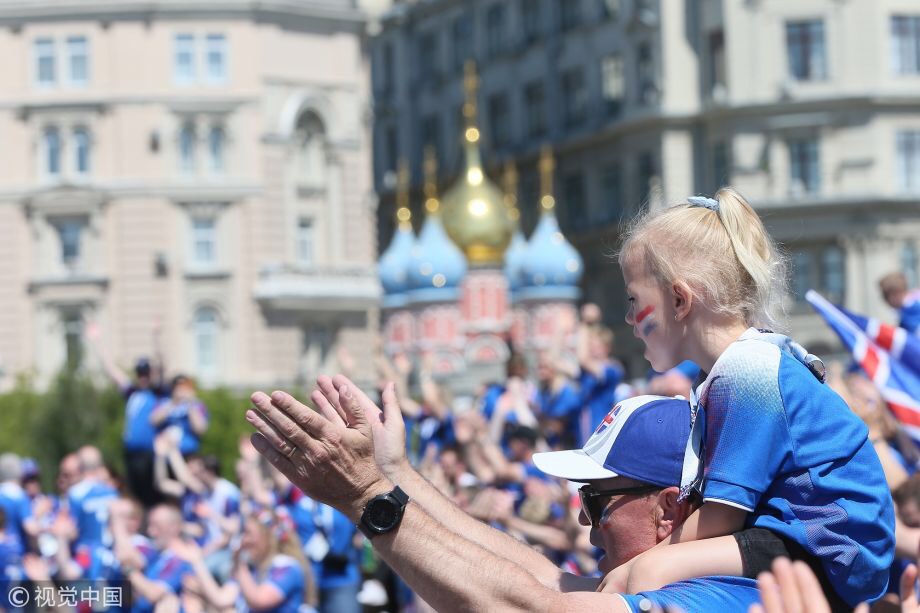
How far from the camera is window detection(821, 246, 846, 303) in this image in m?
48.0

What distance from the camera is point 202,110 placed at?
4953cm

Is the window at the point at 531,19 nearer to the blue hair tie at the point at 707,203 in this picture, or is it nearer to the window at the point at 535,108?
the window at the point at 535,108

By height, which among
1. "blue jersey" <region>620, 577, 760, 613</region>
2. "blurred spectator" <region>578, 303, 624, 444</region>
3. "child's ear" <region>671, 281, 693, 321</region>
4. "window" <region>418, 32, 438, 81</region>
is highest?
"window" <region>418, 32, 438, 81</region>

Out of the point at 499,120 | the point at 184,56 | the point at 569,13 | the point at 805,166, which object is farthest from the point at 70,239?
the point at 805,166

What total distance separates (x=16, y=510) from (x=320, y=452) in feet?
35.2

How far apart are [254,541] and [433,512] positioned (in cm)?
585

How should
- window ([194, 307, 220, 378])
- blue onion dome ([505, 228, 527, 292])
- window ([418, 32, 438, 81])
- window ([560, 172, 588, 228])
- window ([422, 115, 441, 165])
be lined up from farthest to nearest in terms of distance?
window ([418, 32, 438, 81]), window ([422, 115, 441, 165]), window ([560, 172, 588, 228]), window ([194, 307, 220, 378]), blue onion dome ([505, 228, 527, 292])

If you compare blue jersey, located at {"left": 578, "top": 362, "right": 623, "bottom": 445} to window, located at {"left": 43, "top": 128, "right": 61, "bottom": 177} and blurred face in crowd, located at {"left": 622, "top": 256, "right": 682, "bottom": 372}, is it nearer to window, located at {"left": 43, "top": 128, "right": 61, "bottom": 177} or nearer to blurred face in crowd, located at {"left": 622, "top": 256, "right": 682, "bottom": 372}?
blurred face in crowd, located at {"left": 622, "top": 256, "right": 682, "bottom": 372}

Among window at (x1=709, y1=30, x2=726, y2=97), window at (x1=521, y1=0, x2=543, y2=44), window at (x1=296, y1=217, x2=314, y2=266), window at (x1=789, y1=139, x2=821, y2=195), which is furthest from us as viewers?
window at (x1=521, y1=0, x2=543, y2=44)

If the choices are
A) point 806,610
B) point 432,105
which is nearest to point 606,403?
point 806,610

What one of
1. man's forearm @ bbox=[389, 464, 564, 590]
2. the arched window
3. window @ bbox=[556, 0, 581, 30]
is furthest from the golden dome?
man's forearm @ bbox=[389, 464, 564, 590]

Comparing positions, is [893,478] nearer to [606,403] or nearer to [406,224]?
[606,403]

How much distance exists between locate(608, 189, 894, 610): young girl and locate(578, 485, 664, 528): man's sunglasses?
139 millimetres

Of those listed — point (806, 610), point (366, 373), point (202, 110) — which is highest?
point (202, 110)
